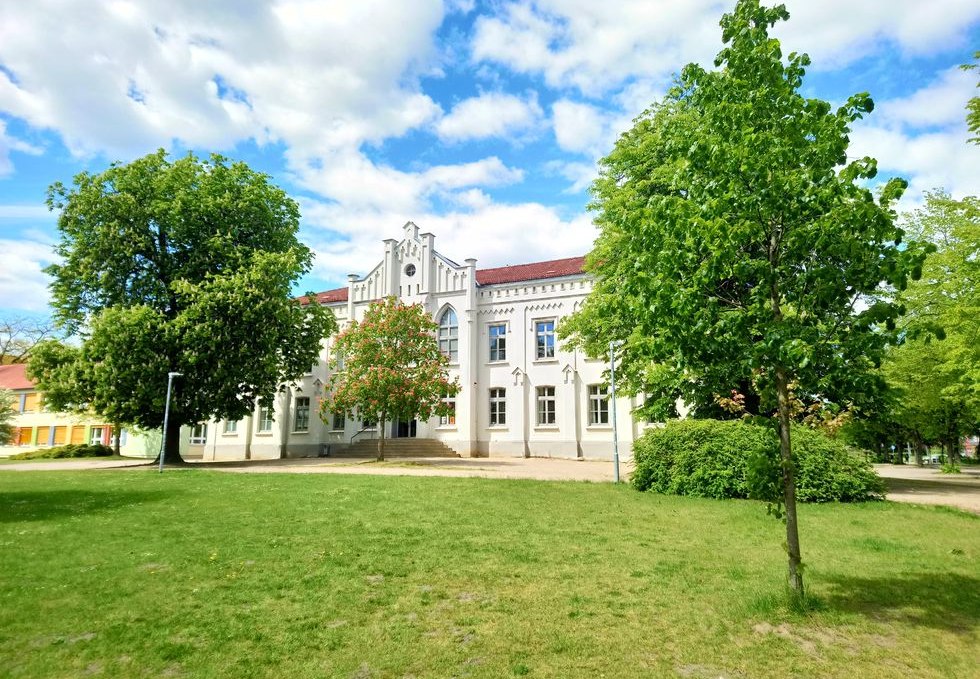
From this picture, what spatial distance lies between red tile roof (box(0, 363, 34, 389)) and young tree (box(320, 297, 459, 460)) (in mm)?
38157

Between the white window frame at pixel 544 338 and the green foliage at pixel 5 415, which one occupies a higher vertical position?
the white window frame at pixel 544 338

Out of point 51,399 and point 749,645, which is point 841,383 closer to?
point 749,645

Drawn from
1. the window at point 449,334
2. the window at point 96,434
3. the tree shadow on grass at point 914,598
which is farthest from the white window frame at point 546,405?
the window at point 96,434

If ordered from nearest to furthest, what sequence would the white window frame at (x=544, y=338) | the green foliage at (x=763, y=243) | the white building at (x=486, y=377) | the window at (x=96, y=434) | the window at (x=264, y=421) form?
the green foliage at (x=763, y=243) < the white building at (x=486, y=377) < the white window frame at (x=544, y=338) < the window at (x=264, y=421) < the window at (x=96, y=434)

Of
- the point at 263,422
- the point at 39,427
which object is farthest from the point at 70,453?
the point at 39,427

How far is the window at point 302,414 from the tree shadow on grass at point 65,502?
76.1 feet

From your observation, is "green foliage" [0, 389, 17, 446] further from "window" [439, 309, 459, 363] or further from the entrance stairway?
"window" [439, 309, 459, 363]

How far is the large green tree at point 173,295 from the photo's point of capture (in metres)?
25.0

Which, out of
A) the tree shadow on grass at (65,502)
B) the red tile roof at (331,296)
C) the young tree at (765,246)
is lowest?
the tree shadow on grass at (65,502)

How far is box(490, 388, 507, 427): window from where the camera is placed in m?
35.1

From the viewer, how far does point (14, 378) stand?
53281mm

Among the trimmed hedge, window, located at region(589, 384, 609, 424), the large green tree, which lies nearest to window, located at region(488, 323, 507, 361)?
window, located at region(589, 384, 609, 424)

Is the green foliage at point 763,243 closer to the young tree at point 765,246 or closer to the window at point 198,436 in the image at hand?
the young tree at point 765,246

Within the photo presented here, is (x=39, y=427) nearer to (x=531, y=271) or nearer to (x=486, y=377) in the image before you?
(x=486, y=377)
